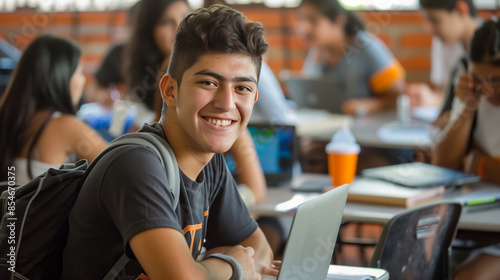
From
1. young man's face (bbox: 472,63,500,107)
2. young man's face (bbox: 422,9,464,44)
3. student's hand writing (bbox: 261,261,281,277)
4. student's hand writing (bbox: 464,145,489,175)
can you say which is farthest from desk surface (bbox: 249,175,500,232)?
young man's face (bbox: 422,9,464,44)

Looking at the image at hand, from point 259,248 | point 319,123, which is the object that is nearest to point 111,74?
point 319,123

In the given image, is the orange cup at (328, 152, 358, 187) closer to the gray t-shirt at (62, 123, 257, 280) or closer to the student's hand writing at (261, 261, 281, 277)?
the student's hand writing at (261, 261, 281, 277)

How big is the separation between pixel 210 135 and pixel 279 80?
4.39m

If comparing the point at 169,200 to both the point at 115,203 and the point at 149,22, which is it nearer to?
the point at 115,203

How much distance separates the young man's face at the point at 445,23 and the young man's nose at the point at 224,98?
109 inches

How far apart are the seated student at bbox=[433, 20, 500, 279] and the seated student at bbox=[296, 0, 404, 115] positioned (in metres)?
→ 1.58

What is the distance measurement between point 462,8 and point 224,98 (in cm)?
280

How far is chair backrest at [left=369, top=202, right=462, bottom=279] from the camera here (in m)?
1.62

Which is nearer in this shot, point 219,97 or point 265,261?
point 219,97

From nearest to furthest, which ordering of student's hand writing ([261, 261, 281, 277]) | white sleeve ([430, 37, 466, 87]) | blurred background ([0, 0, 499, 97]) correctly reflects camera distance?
student's hand writing ([261, 261, 281, 277]), white sleeve ([430, 37, 466, 87]), blurred background ([0, 0, 499, 97])

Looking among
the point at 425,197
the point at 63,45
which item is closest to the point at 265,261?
the point at 425,197

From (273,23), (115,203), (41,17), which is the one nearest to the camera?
(115,203)

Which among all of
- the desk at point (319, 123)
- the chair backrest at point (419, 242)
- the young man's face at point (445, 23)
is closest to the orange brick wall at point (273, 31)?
the young man's face at point (445, 23)

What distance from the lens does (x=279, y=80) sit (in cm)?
560
